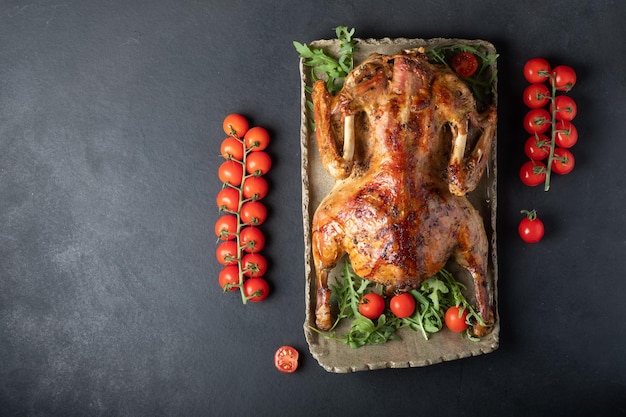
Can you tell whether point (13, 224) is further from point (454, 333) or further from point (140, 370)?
point (454, 333)

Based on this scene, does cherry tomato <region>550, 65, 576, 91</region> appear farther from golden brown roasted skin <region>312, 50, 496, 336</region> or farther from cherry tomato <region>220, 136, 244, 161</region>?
cherry tomato <region>220, 136, 244, 161</region>

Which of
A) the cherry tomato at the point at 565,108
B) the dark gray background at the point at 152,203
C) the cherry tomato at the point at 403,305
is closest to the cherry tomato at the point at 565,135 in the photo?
the cherry tomato at the point at 565,108

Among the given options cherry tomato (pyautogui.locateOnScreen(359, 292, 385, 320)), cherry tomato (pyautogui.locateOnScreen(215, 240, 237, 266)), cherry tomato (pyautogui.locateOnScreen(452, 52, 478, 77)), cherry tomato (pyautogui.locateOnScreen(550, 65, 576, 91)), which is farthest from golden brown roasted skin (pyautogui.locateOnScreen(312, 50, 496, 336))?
cherry tomato (pyautogui.locateOnScreen(550, 65, 576, 91))

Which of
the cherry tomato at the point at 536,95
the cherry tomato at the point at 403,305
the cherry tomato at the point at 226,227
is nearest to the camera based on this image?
the cherry tomato at the point at 403,305

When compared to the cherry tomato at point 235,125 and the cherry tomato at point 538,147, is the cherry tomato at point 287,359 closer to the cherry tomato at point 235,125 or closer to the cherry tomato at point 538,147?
the cherry tomato at point 235,125

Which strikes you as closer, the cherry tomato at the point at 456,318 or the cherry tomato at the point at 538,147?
the cherry tomato at the point at 456,318

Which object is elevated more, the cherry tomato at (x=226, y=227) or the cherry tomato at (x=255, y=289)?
the cherry tomato at (x=226, y=227)

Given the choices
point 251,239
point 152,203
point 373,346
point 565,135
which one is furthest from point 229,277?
point 565,135
